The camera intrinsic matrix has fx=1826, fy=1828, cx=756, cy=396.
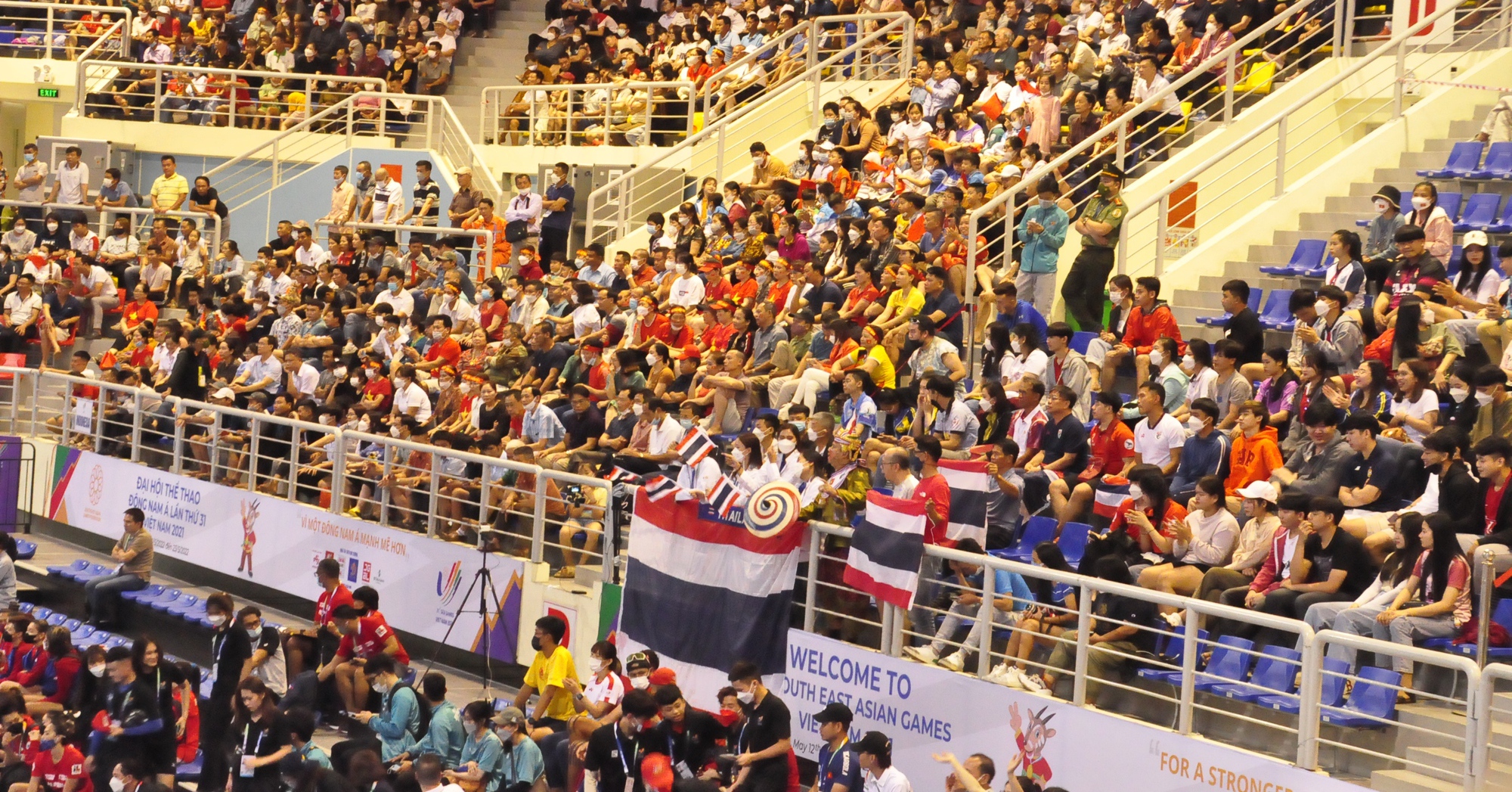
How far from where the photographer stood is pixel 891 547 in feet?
38.7

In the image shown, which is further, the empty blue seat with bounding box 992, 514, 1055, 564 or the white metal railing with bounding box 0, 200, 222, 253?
the white metal railing with bounding box 0, 200, 222, 253

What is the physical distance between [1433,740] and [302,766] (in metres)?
7.30

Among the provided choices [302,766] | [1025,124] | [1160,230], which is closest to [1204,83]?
[1025,124]

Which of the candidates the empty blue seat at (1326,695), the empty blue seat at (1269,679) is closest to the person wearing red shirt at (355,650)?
the empty blue seat at (1269,679)

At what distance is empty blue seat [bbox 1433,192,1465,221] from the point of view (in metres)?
15.0

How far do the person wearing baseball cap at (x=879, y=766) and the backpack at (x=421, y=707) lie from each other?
3.87m

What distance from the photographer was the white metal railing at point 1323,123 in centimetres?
1731

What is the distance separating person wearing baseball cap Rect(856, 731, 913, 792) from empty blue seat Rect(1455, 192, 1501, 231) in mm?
7258

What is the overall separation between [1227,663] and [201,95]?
23.0m

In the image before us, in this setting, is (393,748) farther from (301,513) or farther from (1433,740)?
(1433,740)

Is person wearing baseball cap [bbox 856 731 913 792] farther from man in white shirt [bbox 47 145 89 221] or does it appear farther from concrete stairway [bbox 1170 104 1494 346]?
man in white shirt [bbox 47 145 89 221]

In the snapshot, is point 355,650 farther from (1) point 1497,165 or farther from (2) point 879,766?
(1) point 1497,165

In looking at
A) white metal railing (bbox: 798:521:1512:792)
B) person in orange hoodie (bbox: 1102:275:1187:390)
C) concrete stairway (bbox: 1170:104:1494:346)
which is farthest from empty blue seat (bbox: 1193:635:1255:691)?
concrete stairway (bbox: 1170:104:1494:346)

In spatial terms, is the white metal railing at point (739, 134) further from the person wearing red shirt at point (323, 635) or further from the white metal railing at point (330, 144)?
the person wearing red shirt at point (323, 635)
